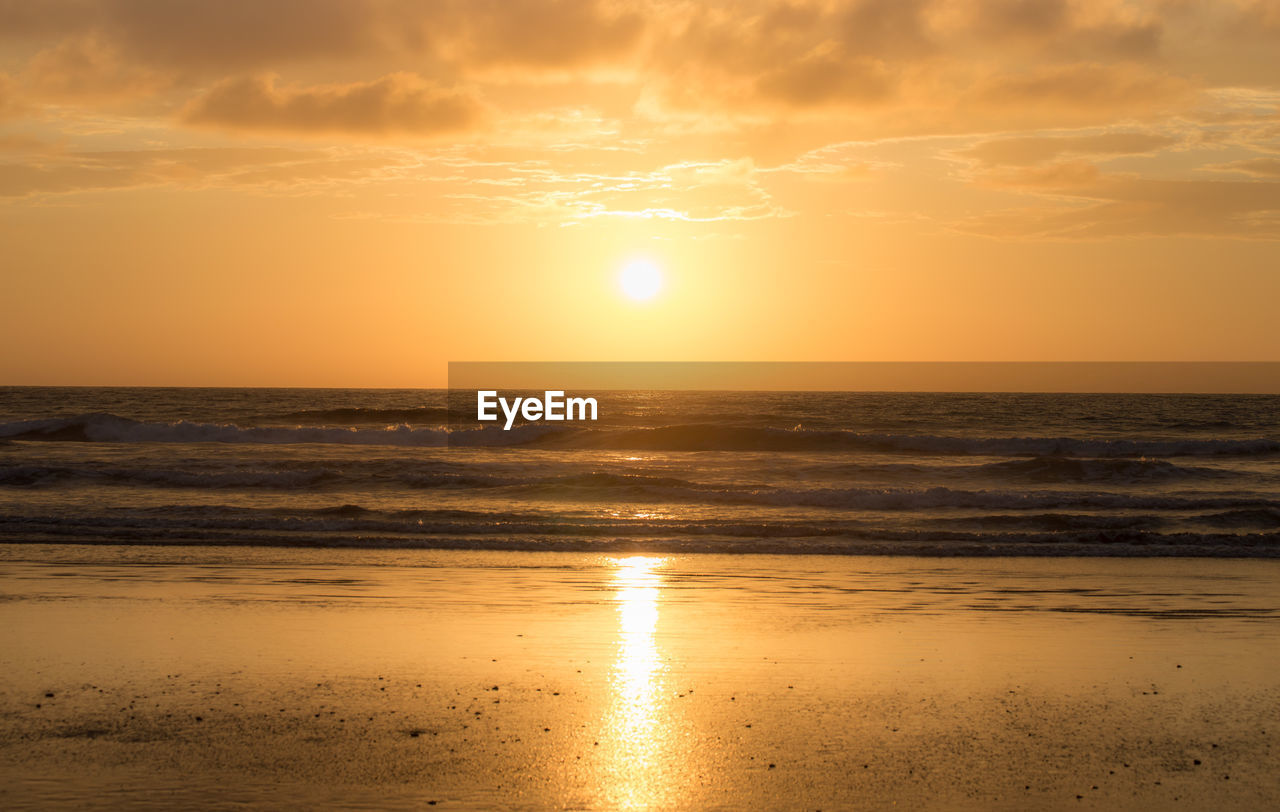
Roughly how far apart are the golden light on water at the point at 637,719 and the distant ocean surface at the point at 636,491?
20.0ft

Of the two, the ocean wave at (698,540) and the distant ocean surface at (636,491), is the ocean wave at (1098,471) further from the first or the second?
the ocean wave at (698,540)

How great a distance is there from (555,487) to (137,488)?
9.67 m

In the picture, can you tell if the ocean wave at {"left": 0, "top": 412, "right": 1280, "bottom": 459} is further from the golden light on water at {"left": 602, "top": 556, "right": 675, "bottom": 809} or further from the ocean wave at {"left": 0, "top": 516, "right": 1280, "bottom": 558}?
the golden light on water at {"left": 602, "top": 556, "right": 675, "bottom": 809}

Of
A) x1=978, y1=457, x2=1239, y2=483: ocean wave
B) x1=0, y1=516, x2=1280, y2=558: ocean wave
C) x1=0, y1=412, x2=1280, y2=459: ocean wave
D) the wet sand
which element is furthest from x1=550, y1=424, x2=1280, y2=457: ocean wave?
the wet sand

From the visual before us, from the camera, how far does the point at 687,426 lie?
4331 cm

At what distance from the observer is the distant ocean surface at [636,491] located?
53.7 ft

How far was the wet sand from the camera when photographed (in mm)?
5172

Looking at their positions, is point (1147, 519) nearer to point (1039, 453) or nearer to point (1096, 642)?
point (1096, 642)

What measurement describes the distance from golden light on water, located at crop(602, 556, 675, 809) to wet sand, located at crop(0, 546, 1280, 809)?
0.09 ft

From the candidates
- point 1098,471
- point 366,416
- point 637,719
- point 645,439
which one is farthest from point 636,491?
point 366,416

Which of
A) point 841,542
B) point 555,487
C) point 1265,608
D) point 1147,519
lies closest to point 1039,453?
point 1147,519

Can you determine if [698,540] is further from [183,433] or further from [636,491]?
[183,433]

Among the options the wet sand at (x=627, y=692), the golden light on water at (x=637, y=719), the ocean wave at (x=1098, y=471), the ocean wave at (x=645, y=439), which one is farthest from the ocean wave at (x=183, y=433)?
the golden light on water at (x=637, y=719)

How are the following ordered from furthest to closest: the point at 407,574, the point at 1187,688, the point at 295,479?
the point at 295,479 < the point at 407,574 < the point at 1187,688
